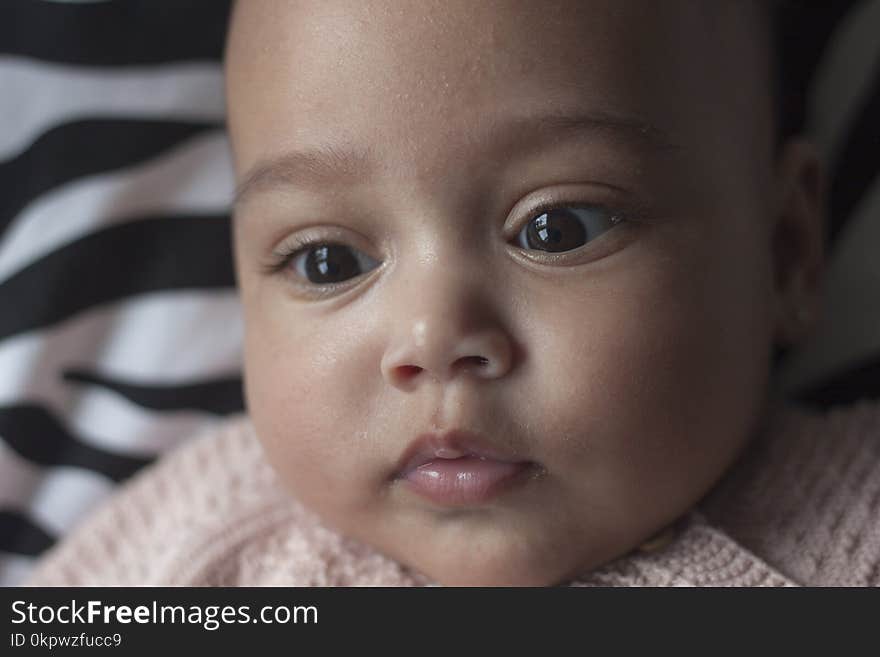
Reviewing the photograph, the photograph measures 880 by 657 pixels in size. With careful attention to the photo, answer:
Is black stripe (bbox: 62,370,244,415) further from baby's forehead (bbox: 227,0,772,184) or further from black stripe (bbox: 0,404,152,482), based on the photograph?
baby's forehead (bbox: 227,0,772,184)

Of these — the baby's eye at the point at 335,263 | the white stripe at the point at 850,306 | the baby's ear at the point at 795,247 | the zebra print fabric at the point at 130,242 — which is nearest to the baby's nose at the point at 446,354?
the baby's eye at the point at 335,263

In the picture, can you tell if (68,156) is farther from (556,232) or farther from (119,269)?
(556,232)

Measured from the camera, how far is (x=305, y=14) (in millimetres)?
948

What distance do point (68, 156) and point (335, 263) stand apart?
47cm

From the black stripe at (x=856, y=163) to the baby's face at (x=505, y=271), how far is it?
1.35ft

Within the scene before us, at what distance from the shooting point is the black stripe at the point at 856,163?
4.29 feet

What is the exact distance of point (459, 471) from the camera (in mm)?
914

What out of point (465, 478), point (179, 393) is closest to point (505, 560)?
point (465, 478)

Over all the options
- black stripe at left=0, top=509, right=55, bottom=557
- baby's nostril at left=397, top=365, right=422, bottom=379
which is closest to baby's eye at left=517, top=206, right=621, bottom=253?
baby's nostril at left=397, top=365, right=422, bottom=379

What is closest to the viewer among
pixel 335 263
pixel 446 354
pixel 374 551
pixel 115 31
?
pixel 446 354

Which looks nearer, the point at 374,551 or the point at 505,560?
the point at 505,560

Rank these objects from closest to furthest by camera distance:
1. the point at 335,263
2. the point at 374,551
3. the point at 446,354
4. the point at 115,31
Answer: the point at 446,354 < the point at 335,263 < the point at 374,551 < the point at 115,31

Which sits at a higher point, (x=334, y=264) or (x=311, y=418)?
(x=334, y=264)

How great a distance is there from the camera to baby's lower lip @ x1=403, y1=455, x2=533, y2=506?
0.91 m
